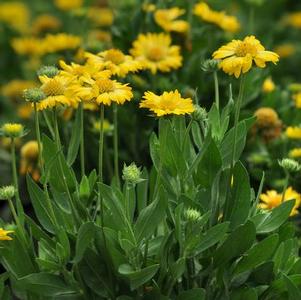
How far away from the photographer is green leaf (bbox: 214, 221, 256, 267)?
1.79m

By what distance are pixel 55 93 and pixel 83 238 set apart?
1.05ft

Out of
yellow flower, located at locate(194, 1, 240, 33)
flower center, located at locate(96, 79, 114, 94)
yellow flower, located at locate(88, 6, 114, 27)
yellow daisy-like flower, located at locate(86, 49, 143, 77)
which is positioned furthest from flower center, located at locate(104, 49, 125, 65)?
yellow flower, located at locate(88, 6, 114, 27)

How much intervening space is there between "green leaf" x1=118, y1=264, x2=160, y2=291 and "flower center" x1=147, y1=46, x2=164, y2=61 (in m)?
1.06

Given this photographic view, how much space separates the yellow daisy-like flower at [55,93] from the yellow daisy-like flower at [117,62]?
0.72ft

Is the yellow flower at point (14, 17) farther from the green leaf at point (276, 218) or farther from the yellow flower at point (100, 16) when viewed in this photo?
the green leaf at point (276, 218)

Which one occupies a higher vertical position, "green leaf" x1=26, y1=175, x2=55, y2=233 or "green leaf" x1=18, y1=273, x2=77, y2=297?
"green leaf" x1=26, y1=175, x2=55, y2=233

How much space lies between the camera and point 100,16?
3.95 m

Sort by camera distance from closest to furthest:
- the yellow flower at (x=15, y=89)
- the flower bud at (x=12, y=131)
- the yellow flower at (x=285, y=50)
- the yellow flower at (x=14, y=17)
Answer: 1. the flower bud at (x=12, y=131)
2. the yellow flower at (x=15, y=89)
3. the yellow flower at (x=285, y=50)
4. the yellow flower at (x=14, y=17)

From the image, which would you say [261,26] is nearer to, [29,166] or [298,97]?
[298,97]

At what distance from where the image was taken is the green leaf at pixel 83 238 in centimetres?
174

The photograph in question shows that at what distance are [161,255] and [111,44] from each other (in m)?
1.37

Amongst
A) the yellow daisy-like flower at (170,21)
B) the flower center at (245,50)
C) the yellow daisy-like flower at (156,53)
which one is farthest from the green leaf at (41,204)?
the yellow daisy-like flower at (170,21)

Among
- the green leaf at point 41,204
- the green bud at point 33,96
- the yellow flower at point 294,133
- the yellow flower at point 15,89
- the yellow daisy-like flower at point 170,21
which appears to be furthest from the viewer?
the yellow flower at point 15,89

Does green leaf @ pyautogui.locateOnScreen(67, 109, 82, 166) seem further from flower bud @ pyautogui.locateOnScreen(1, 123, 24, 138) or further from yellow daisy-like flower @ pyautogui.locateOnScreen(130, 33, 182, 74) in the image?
yellow daisy-like flower @ pyautogui.locateOnScreen(130, 33, 182, 74)
